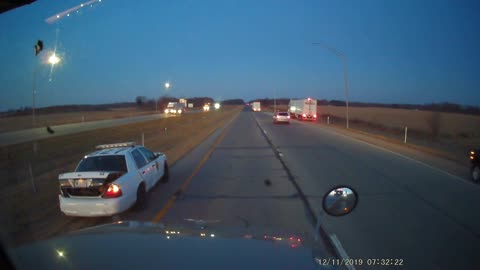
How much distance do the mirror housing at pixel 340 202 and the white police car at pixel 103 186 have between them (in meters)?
4.80

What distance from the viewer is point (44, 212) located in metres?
9.06

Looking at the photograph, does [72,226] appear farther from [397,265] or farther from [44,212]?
[397,265]

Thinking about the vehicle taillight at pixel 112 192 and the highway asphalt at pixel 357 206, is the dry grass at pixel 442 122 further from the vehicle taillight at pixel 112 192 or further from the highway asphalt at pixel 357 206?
the vehicle taillight at pixel 112 192

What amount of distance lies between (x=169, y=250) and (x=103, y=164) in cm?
632

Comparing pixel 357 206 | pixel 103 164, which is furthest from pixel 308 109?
pixel 103 164

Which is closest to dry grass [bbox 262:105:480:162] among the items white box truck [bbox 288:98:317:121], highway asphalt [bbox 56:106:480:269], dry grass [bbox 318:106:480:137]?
dry grass [bbox 318:106:480:137]

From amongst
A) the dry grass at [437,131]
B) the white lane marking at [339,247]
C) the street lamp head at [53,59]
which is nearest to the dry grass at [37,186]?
the street lamp head at [53,59]

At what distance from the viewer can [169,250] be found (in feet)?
11.0

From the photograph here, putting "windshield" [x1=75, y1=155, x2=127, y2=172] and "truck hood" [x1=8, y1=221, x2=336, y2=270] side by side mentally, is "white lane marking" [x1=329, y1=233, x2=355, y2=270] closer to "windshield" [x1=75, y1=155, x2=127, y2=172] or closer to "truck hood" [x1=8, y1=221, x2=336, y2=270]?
"truck hood" [x1=8, y1=221, x2=336, y2=270]

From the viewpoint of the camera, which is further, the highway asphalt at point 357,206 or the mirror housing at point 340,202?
the highway asphalt at point 357,206

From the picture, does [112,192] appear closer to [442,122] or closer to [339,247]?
[339,247]

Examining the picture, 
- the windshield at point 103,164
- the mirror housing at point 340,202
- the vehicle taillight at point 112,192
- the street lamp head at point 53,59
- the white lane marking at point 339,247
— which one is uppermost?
the street lamp head at point 53,59

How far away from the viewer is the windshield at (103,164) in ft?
29.6

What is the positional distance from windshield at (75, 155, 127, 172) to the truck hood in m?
5.06
